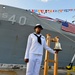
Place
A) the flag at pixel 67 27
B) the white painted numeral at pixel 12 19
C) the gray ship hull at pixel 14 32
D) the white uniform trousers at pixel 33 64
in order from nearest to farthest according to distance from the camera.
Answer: the white uniform trousers at pixel 33 64 < the gray ship hull at pixel 14 32 < the white painted numeral at pixel 12 19 < the flag at pixel 67 27

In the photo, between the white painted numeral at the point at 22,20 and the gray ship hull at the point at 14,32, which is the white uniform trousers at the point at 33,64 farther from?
the white painted numeral at the point at 22,20

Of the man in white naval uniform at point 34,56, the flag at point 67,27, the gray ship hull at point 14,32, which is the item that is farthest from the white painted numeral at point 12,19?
the man in white naval uniform at point 34,56

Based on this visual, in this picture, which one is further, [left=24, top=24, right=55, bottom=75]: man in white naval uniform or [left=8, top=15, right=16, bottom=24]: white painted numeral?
[left=8, top=15, right=16, bottom=24]: white painted numeral

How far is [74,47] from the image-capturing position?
41.1ft

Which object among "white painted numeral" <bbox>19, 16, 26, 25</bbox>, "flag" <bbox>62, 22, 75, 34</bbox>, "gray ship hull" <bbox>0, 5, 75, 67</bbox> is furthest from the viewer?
"flag" <bbox>62, 22, 75, 34</bbox>

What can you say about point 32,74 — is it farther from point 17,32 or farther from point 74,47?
point 74,47

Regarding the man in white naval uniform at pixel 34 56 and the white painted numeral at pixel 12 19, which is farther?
the white painted numeral at pixel 12 19

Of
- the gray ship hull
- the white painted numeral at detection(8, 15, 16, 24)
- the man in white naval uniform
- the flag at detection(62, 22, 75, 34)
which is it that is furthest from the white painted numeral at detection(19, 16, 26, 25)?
the man in white naval uniform

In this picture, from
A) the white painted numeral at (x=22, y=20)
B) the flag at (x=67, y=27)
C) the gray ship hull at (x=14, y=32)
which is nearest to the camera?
the gray ship hull at (x=14, y=32)

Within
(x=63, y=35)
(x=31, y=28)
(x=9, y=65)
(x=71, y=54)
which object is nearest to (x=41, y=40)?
(x=9, y=65)

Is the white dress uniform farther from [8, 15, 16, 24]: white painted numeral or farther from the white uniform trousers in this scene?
[8, 15, 16, 24]: white painted numeral

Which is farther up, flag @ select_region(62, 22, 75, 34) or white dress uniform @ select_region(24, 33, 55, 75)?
flag @ select_region(62, 22, 75, 34)

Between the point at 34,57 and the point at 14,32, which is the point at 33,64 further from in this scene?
the point at 14,32

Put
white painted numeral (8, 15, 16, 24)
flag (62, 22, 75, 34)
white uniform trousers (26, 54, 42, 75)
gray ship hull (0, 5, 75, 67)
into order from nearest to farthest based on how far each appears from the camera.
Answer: white uniform trousers (26, 54, 42, 75) → gray ship hull (0, 5, 75, 67) → white painted numeral (8, 15, 16, 24) → flag (62, 22, 75, 34)
